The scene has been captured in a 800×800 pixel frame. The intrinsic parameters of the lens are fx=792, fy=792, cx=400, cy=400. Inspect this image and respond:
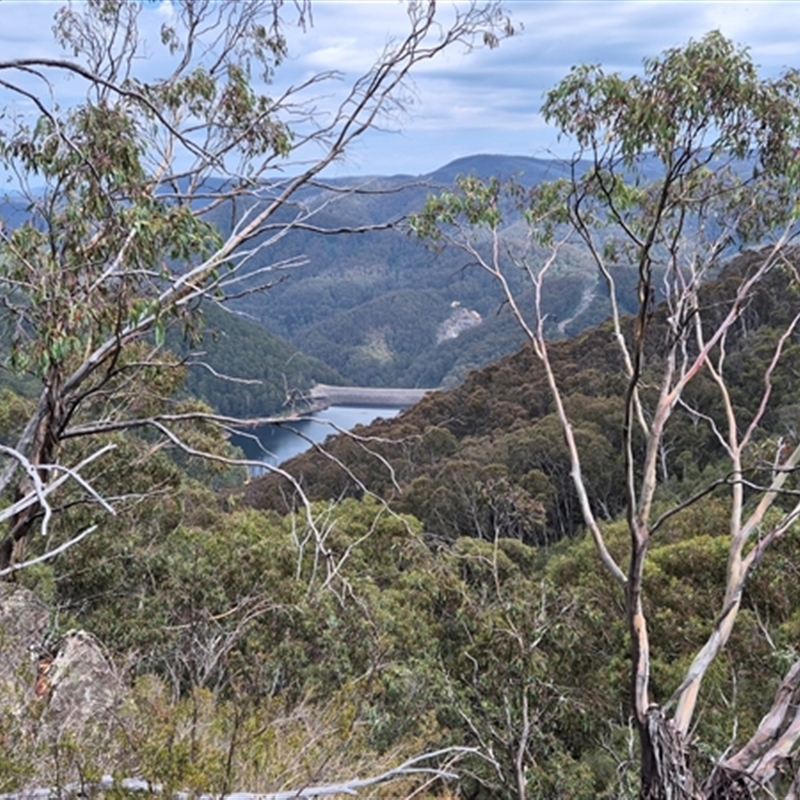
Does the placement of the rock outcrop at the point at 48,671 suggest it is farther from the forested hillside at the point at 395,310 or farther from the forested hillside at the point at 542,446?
the forested hillside at the point at 395,310

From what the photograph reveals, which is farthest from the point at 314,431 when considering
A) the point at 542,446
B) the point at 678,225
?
the point at 678,225

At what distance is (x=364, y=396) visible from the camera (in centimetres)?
8831

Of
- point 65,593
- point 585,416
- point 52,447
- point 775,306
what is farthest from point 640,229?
point 775,306

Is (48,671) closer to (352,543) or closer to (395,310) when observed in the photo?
(352,543)

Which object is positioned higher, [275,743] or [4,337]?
[4,337]

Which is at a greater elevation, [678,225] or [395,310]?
[678,225]

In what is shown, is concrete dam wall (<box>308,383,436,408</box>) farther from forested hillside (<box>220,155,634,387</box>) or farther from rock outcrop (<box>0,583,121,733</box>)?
rock outcrop (<box>0,583,121,733</box>)

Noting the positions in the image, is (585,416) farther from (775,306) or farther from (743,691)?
(743,691)

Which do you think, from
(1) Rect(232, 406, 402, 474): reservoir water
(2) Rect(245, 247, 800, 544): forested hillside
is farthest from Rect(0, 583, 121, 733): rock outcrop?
(1) Rect(232, 406, 402, 474): reservoir water

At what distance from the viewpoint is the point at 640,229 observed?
20.2 feet

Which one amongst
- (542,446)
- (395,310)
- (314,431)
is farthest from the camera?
(395,310)

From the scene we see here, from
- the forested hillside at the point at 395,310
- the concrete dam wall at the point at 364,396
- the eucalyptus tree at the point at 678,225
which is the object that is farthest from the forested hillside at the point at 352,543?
the concrete dam wall at the point at 364,396

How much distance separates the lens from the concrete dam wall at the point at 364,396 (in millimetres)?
84562

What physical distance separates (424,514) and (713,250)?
43.5 feet
